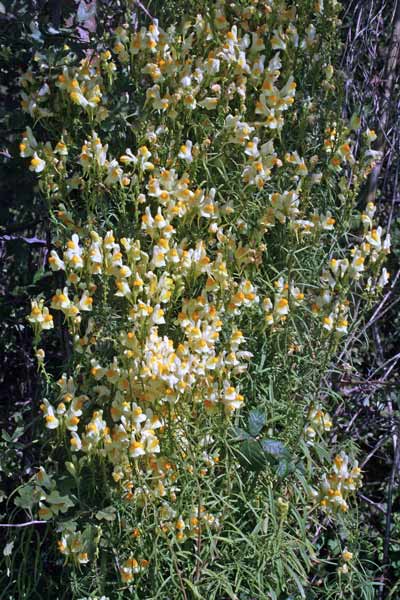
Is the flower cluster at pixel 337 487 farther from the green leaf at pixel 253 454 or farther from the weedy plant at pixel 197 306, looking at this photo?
the green leaf at pixel 253 454

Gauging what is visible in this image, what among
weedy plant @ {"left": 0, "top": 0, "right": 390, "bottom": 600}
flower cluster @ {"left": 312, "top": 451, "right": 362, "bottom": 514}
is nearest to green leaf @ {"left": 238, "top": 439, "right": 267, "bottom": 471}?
weedy plant @ {"left": 0, "top": 0, "right": 390, "bottom": 600}

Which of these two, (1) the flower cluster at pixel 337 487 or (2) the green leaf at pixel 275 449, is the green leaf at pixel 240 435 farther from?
(1) the flower cluster at pixel 337 487

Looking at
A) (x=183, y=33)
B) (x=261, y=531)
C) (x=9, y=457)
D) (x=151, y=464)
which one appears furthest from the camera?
(x=183, y=33)

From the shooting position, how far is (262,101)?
244cm

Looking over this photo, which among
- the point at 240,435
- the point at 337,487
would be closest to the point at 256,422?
the point at 240,435

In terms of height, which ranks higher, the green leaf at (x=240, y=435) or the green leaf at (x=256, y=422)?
the green leaf at (x=256, y=422)

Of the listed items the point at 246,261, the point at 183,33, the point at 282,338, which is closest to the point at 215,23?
the point at 183,33

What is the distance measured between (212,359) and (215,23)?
1089 mm

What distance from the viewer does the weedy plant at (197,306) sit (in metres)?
2.05

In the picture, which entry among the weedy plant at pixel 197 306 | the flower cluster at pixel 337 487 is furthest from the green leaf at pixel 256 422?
the flower cluster at pixel 337 487

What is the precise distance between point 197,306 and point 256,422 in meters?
0.32

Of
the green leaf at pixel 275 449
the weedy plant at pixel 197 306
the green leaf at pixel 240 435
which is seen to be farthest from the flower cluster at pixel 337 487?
the green leaf at pixel 240 435

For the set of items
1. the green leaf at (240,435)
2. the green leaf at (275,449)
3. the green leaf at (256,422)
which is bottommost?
the green leaf at (275,449)

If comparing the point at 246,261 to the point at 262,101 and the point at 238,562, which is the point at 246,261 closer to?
the point at 262,101
